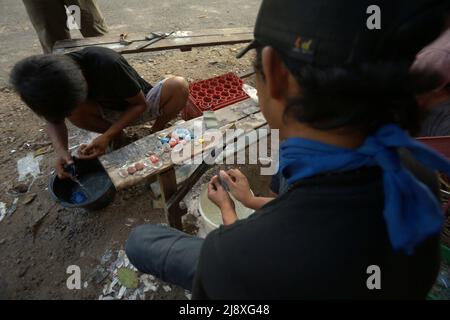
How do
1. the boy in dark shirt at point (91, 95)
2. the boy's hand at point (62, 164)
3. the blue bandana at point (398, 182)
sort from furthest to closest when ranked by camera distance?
the boy's hand at point (62, 164)
the boy in dark shirt at point (91, 95)
the blue bandana at point (398, 182)

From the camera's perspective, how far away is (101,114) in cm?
266

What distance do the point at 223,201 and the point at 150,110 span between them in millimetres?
1406

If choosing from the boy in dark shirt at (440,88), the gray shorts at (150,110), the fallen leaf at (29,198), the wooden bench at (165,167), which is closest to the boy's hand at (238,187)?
the wooden bench at (165,167)

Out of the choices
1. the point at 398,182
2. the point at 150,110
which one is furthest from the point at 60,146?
the point at 398,182

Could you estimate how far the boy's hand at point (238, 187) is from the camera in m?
1.83

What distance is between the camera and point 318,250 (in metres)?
0.81

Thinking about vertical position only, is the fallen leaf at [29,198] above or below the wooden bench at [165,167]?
below

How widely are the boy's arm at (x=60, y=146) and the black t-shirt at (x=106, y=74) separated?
14.7 inches

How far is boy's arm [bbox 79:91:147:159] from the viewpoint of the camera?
2.45m

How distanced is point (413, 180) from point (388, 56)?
34 cm

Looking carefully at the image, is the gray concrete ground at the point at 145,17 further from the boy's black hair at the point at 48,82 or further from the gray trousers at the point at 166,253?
the gray trousers at the point at 166,253

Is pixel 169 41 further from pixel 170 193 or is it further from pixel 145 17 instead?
pixel 145 17

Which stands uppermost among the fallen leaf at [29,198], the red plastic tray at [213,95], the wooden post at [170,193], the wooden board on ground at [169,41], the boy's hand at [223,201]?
the wooden board on ground at [169,41]

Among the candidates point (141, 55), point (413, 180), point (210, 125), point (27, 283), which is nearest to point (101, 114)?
point (210, 125)
